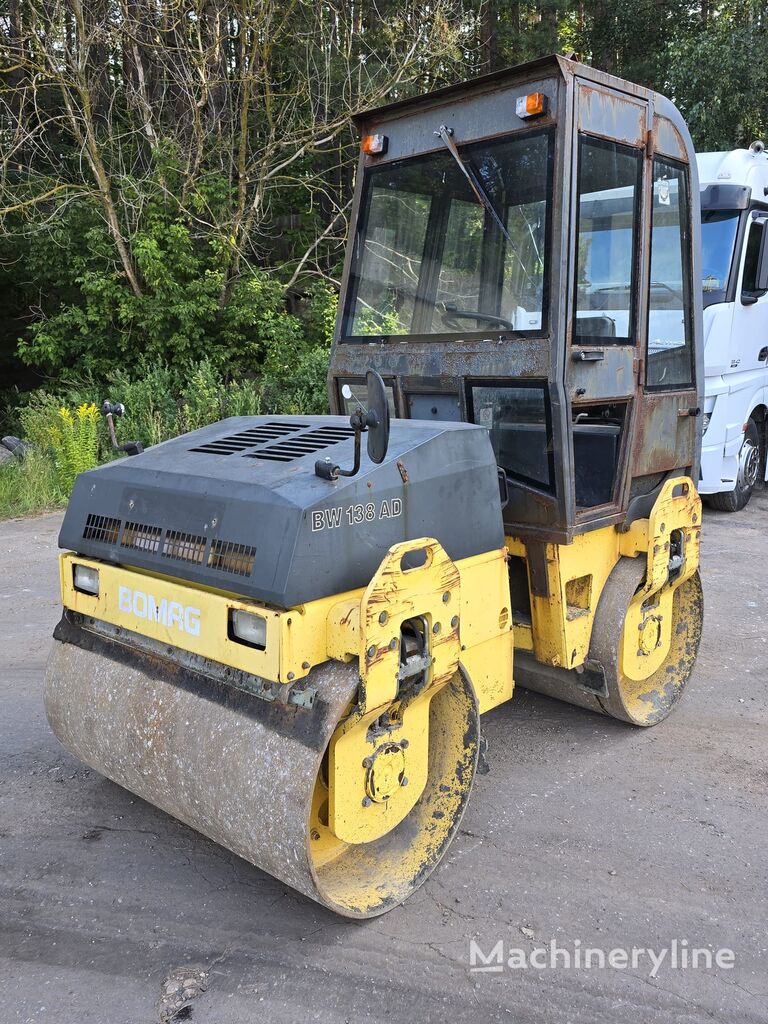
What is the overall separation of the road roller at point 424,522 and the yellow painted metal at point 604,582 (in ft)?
0.05

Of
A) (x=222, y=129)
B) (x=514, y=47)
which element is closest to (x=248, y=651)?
(x=222, y=129)

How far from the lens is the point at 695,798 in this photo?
3.43m

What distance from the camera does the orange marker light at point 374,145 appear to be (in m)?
3.78

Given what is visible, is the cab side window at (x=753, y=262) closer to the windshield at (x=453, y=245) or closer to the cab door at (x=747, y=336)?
the cab door at (x=747, y=336)

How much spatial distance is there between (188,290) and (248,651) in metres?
10.1

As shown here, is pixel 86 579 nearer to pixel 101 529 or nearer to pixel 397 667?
pixel 101 529

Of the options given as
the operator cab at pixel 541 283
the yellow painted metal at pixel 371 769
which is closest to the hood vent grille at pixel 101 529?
the yellow painted metal at pixel 371 769

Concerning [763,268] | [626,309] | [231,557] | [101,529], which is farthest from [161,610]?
[763,268]

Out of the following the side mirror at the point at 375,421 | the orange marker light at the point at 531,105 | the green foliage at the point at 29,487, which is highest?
the orange marker light at the point at 531,105

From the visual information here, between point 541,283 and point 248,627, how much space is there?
5.68 feet

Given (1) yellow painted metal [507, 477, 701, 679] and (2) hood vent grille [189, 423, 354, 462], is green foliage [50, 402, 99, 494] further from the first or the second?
(1) yellow painted metal [507, 477, 701, 679]

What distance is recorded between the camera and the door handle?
10.6 feet

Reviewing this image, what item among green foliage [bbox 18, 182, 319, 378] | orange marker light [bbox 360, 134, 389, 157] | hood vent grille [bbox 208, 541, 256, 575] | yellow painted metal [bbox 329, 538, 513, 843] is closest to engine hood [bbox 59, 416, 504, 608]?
hood vent grille [bbox 208, 541, 256, 575]

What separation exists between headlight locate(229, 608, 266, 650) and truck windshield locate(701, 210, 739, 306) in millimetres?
6634
